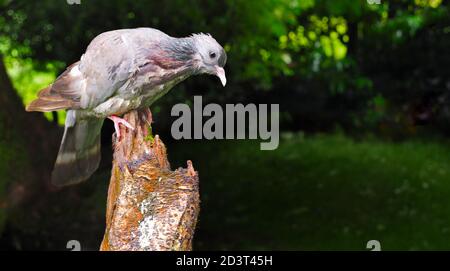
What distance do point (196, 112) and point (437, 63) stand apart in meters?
2.21

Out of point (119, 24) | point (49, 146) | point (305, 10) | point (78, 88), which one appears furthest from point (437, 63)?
point (78, 88)

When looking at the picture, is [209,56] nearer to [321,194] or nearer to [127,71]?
[127,71]

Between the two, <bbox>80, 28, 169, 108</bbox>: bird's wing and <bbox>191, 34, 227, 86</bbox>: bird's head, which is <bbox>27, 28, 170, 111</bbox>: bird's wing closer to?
<bbox>80, 28, 169, 108</bbox>: bird's wing

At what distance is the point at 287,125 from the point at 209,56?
4173mm

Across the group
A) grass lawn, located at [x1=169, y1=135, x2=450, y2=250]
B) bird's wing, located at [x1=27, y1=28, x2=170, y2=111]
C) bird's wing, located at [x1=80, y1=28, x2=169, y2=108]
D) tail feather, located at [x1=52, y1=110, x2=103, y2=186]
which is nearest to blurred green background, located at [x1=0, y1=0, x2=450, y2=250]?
grass lawn, located at [x1=169, y1=135, x2=450, y2=250]

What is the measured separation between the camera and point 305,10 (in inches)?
248

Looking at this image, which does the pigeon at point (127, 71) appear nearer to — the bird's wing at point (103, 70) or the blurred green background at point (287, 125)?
the bird's wing at point (103, 70)

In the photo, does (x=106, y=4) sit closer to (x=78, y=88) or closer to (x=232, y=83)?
(x=232, y=83)

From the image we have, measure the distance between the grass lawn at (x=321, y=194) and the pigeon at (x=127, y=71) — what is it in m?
2.66

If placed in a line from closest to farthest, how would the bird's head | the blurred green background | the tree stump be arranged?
1. the tree stump
2. the bird's head
3. the blurred green background

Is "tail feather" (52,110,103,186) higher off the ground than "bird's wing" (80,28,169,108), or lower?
lower

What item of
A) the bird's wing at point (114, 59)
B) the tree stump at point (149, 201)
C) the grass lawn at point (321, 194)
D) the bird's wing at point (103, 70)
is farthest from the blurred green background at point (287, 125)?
the tree stump at point (149, 201)

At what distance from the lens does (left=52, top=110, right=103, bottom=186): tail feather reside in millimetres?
3572

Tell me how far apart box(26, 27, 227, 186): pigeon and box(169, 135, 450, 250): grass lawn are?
8.71 ft
